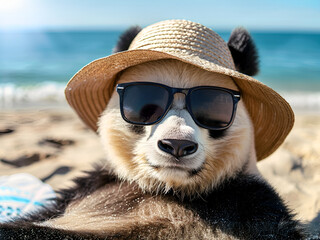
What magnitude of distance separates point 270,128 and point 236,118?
0.47m

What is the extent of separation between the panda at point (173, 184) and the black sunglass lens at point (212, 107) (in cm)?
4

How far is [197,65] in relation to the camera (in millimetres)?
1972

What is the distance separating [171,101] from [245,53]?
0.84 m

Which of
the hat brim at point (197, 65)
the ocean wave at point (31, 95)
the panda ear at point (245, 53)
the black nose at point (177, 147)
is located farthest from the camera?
the ocean wave at point (31, 95)

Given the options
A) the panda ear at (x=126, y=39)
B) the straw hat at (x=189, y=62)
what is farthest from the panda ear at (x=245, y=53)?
the panda ear at (x=126, y=39)

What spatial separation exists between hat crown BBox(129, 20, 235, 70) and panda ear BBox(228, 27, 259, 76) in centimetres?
25

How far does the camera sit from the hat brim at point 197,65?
208 centimetres

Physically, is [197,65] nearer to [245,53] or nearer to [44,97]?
[245,53]

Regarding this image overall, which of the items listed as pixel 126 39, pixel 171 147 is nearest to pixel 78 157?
pixel 126 39

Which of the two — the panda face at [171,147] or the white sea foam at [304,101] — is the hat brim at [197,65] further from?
the white sea foam at [304,101]

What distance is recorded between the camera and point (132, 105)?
7.27ft

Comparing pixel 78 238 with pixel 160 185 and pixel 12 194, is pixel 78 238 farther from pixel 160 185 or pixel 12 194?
pixel 12 194

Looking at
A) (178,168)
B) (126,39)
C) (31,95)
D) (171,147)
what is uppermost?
(126,39)

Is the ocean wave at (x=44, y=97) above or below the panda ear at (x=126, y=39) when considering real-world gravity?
below
